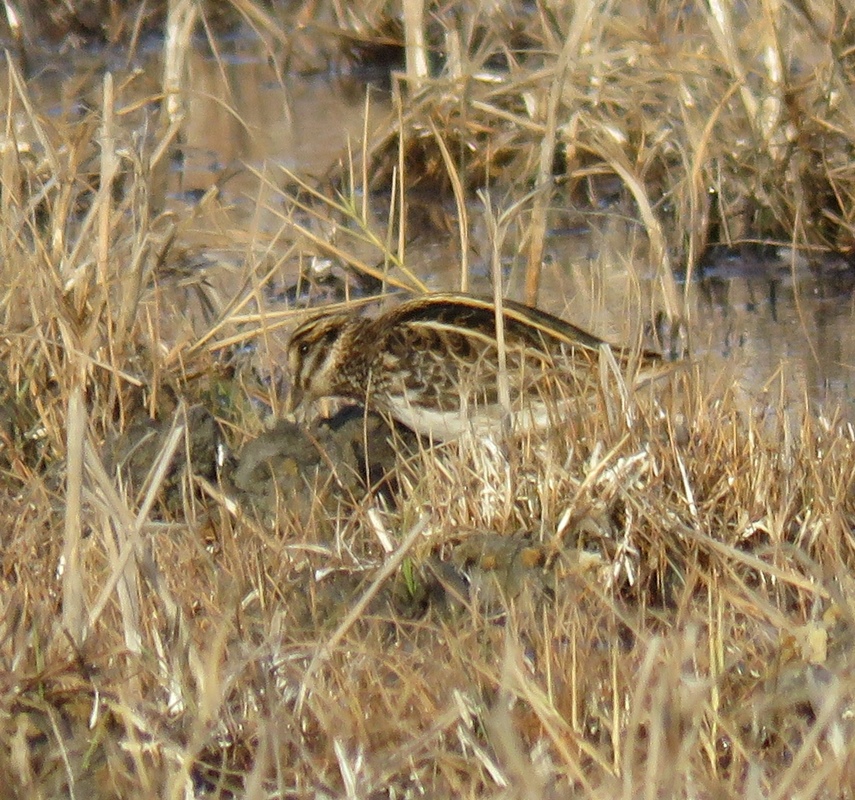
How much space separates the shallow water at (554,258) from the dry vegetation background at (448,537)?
11 centimetres

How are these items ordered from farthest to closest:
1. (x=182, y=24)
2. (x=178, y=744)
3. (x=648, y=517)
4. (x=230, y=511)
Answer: (x=182, y=24)
(x=230, y=511)
(x=648, y=517)
(x=178, y=744)

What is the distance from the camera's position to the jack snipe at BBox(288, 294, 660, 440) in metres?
4.07

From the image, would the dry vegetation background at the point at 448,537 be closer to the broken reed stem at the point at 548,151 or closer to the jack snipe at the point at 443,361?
the broken reed stem at the point at 548,151

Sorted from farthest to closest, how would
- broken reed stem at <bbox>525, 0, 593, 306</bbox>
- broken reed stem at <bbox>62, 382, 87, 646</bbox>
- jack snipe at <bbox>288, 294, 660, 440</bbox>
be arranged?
1. broken reed stem at <bbox>525, 0, 593, 306</bbox>
2. jack snipe at <bbox>288, 294, 660, 440</bbox>
3. broken reed stem at <bbox>62, 382, 87, 646</bbox>

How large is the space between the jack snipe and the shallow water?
0.21m

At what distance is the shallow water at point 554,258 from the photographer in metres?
4.70

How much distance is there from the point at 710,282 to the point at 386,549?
257cm

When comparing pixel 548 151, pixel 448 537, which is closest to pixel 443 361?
pixel 548 151

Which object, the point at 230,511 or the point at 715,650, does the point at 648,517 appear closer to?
the point at 715,650

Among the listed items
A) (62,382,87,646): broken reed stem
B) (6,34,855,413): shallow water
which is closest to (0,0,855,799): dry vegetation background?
(62,382,87,646): broken reed stem

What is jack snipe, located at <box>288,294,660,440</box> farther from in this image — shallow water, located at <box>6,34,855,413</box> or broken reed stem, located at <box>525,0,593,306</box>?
broken reed stem, located at <box>525,0,593,306</box>

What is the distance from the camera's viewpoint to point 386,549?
3387mm

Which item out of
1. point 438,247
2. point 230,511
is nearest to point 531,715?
point 230,511

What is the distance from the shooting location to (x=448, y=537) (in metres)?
Answer: 3.41
